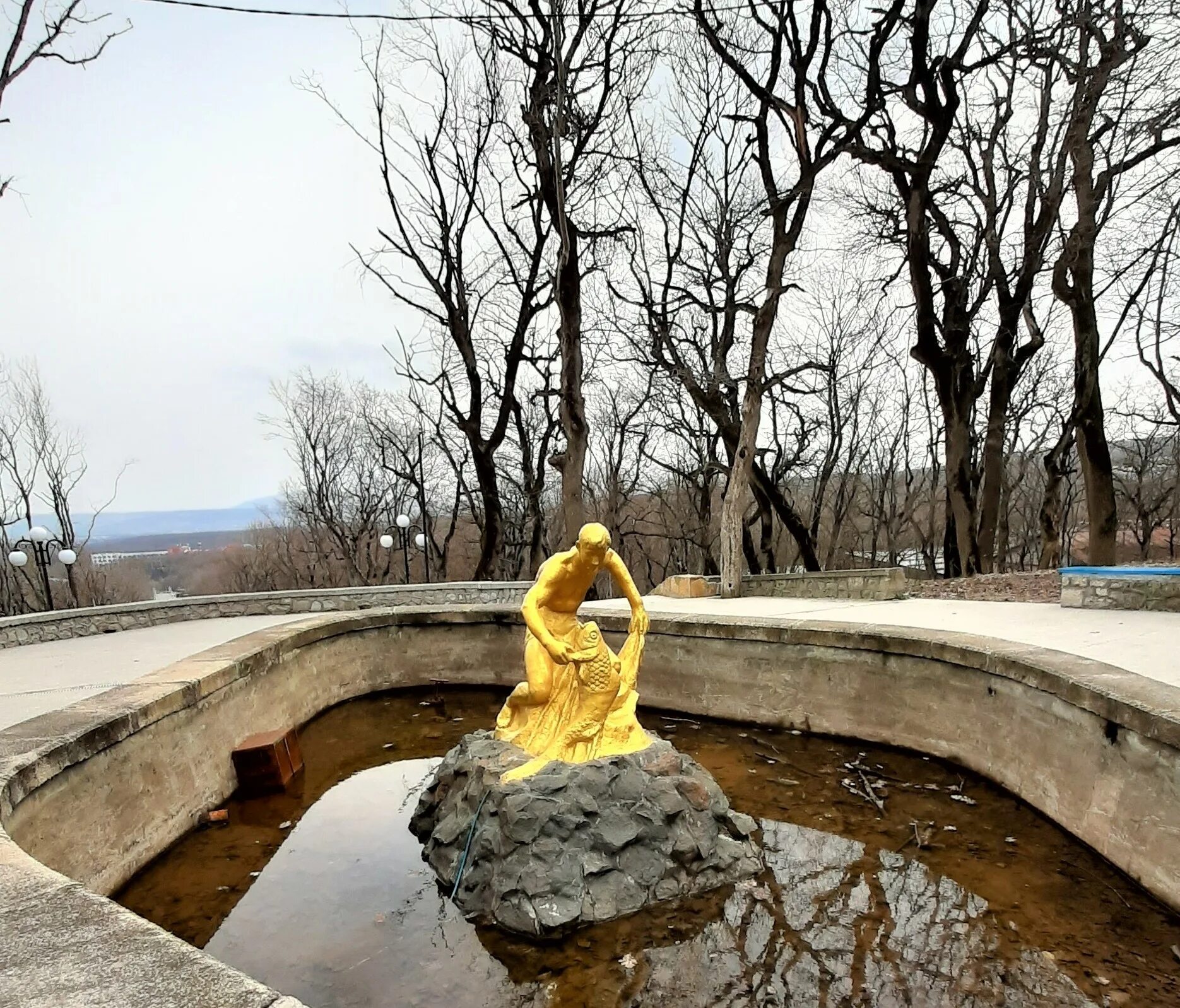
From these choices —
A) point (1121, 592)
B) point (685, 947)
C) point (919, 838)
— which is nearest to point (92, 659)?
point (685, 947)

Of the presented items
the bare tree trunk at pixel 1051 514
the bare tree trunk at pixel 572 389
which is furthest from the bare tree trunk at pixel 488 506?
the bare tree trunk at pixel 1051 514

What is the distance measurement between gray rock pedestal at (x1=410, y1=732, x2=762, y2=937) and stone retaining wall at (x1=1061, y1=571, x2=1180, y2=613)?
5.43m

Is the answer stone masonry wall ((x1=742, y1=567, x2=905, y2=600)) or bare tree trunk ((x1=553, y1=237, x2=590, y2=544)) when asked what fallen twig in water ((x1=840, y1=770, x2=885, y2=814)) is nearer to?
stone masonry wall ((x1=742, y1=567, x2=905, y2=600))

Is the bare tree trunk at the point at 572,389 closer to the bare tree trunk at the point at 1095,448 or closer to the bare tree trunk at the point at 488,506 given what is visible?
the bare tree trunk at the point at 488,506

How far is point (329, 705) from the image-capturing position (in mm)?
7699

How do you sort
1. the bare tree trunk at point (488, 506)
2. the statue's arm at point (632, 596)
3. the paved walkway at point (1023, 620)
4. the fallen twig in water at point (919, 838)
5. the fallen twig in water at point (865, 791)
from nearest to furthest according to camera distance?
the fallen twig in water at point (919, 838)
the statue's arm at point (632, 596)
the fallen twig in water at point (865, 791)
the paved walkway at point (1023, 620)
the bare tree trunk at point (488, 506)

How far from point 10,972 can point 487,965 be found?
Answer: 233 cm

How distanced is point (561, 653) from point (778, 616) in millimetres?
4235

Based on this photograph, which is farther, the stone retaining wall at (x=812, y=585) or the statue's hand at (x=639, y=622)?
the stone retaining wall at (x=812, y=585)

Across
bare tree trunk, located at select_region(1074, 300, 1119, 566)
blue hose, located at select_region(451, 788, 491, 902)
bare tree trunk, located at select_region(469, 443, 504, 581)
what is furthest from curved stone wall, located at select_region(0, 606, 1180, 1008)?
bare tree trunk, located at select_region(1074, 300, 1119, 566)

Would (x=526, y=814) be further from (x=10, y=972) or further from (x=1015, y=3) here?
(x=1015, y=3)

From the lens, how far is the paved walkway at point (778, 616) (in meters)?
5.35

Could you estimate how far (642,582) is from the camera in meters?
26.9

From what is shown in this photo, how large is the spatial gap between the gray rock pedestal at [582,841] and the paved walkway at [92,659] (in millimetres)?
3276
